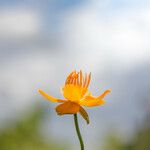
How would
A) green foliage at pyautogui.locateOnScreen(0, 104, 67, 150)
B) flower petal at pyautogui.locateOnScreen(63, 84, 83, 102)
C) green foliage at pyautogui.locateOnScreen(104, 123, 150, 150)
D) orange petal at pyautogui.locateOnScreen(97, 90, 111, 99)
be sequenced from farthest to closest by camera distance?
green foliage at pyautogui.locateOnScreen(0, 104, 67, 150), green foliage at pyautogui.locateOnScreen(104, 123, 150, 150), flower petal at pyautogui.locateOnScreen(63, 84, 83, 102), orange petal at pyautogui.locateOnScreen(97, 90, 111, 99)

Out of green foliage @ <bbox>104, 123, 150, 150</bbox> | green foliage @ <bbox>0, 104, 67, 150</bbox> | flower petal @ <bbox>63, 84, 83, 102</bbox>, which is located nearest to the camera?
flower petal @ <bbox>63, 84, 83, 102</bbox>

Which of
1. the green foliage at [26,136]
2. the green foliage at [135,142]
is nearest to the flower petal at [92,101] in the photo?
the green foliage at [135,142]

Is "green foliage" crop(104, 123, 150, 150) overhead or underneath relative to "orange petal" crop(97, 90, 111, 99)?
underneath

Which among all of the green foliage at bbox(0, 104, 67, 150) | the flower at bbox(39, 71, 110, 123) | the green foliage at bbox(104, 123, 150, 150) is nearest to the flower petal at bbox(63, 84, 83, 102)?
the flower at bbox(39, 71, 110, 123)

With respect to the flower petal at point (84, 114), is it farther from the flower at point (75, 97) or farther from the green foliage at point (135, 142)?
the green foliage at point (135, 142)

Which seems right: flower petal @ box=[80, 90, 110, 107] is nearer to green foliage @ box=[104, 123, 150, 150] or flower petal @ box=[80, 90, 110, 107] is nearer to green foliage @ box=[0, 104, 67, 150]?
green foliage @ box=[104, 123, 150, 150]

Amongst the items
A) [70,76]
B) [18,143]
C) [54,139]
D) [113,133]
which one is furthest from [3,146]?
[70,76]

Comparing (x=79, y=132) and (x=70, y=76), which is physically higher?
(x=70, y=76)

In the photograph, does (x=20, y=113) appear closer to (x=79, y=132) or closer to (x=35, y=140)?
(x=35, y=140)
